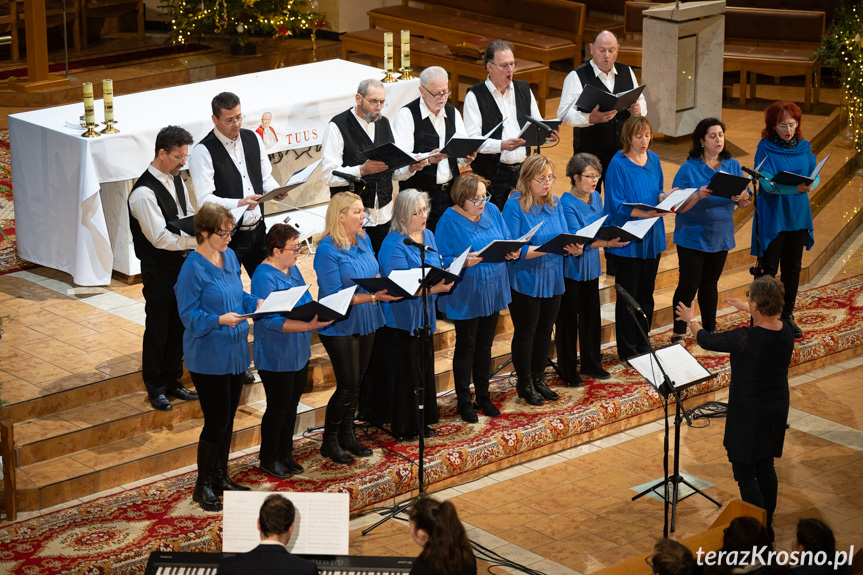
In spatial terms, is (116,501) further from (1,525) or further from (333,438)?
(333,438)

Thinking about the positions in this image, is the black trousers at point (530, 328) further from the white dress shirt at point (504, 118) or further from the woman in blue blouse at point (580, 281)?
the white dress shirt at point (504, 118)

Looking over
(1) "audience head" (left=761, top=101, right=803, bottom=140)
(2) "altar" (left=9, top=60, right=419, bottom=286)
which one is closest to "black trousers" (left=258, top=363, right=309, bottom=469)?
(2) "altar" (left=9, top=60, right=419, bottom=286)

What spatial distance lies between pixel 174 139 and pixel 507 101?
2.22 m

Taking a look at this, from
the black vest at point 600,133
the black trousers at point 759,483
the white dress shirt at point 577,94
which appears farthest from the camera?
the black vest at point 600,133

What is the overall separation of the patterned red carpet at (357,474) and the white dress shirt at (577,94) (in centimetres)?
145

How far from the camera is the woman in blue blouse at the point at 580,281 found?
6746 millimetres

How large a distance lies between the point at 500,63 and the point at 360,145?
3.43 ft

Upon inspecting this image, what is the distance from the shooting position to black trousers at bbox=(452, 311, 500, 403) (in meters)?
6.48

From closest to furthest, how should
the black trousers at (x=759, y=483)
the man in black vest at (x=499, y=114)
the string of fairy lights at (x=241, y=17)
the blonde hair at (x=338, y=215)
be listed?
the black trousers at (x=759, y=483) → the blonde hair at (x=338, y=215) → the man in black vest at (x=499, y=114) → the string of fairy lights at (x=241, y=17)

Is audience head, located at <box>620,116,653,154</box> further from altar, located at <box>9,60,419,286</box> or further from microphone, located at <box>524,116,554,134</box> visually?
altar, located at <box>9,60,419,286</box>

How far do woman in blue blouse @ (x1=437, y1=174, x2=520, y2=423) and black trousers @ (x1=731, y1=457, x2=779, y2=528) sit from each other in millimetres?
1535

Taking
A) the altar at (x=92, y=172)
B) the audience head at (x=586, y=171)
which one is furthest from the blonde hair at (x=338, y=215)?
the altar at (x=92, y=172)

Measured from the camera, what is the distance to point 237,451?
6.30m

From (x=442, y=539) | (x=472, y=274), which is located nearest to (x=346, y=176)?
(x=472, y=274)
